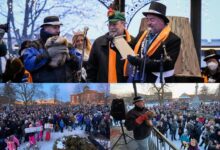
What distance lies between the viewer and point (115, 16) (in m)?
3.54

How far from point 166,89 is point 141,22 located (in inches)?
21.7

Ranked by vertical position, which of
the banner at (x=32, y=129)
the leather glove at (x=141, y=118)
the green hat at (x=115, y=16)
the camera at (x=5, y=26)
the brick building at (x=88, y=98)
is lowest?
the banner at (x=32, y=129)

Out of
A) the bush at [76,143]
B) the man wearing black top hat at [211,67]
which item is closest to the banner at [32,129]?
the bush at [76,143]

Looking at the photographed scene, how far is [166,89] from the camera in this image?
3557 mm

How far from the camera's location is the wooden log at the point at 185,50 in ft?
11.9

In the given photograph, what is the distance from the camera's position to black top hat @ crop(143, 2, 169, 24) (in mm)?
3566

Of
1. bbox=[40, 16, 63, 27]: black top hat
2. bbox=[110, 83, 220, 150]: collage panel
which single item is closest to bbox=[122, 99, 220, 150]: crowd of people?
bbox=[110, 83, 220, 150]: collage panel

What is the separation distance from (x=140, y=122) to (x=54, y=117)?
0.64 m

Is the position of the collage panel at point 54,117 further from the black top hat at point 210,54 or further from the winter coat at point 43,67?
the black top hat at point 210,54

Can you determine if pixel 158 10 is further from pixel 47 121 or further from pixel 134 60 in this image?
pixel 47 121

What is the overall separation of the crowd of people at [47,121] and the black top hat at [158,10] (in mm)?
805

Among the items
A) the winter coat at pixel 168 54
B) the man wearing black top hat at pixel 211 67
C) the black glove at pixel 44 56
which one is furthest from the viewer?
the man wearing black top hat at pixel 211 67

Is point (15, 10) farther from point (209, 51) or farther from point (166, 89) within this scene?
point (209, 51)

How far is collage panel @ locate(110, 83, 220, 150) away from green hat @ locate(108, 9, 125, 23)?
1.65 feet
